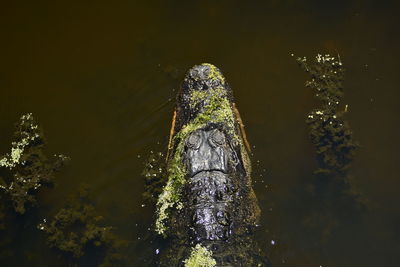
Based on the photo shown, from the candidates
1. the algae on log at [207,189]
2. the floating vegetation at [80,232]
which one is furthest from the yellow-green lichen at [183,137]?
the floating vegetation at [80,232]

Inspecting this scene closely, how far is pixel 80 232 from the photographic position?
5059 millimetres

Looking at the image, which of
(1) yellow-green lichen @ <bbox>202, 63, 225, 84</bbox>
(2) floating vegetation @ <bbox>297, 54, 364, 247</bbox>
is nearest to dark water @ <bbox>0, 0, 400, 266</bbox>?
(2) floating vegetation @ <bbox>297, 54, 364, 247</bbox>

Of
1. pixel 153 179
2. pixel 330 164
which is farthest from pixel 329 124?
pixel 153 179

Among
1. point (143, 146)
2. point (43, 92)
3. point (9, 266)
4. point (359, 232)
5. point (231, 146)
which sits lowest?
point (9, 266)

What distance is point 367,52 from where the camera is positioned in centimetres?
578

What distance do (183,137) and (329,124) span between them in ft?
6.30

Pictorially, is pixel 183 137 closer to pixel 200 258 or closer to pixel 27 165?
pixel 200 258

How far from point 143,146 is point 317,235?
2374mm

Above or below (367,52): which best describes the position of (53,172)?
below

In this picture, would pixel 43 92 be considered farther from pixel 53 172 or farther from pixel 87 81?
pixel 53 172

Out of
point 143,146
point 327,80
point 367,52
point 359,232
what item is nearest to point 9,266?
point 143,146

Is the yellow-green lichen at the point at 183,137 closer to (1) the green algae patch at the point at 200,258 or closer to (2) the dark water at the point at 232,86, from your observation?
(2) the dark water at the point at 232,86

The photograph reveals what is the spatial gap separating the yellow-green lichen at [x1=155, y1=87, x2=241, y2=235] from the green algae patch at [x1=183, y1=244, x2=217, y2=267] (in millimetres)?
538

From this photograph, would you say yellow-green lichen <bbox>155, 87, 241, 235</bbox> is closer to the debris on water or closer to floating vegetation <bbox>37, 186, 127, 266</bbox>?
the debris on water
